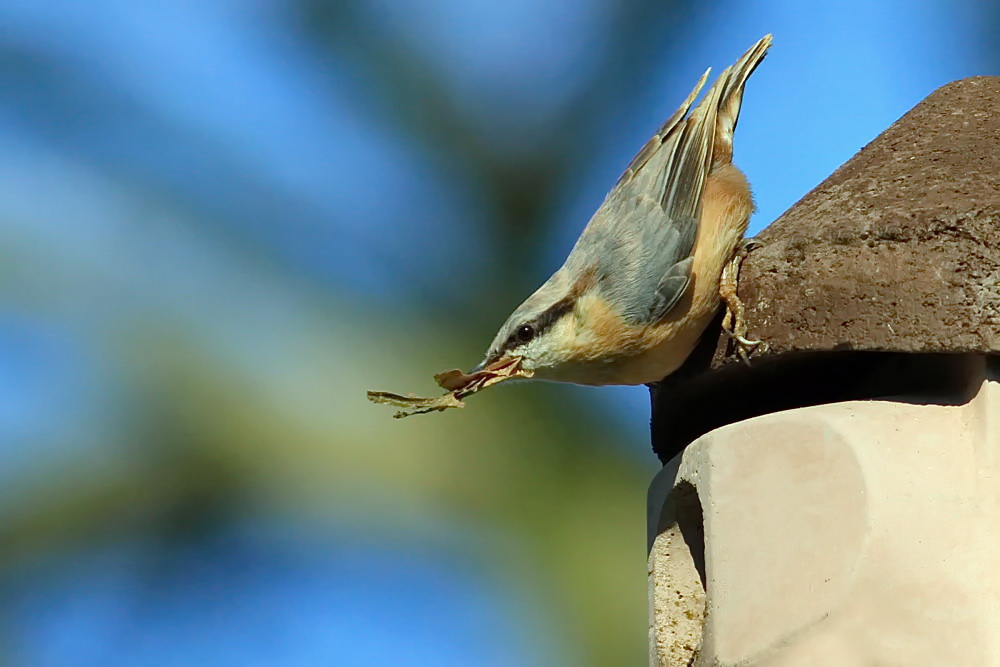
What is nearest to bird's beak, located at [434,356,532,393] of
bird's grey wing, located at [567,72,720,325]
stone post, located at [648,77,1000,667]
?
bird's grey wing, located at [567,72,720,325]

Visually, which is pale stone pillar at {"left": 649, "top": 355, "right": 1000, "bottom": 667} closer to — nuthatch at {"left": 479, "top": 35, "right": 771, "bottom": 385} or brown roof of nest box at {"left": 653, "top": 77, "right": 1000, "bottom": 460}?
brown roof of nest box at {"left": 653, "top": 77, "right": 1000, "bottom": 460}

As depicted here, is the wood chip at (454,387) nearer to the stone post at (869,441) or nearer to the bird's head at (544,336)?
the bird's head at (544,336)

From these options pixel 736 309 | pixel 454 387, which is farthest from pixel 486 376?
pixel 736 309

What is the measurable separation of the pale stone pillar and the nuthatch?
212 millimetres

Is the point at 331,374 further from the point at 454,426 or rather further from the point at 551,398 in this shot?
the point at 551,398

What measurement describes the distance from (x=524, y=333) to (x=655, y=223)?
27 cm

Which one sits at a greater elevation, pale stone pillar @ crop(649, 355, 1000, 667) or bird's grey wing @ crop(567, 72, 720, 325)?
bird's grey wing @ crop(567, 72, 720, 325)

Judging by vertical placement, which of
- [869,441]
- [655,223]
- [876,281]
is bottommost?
[869,441]

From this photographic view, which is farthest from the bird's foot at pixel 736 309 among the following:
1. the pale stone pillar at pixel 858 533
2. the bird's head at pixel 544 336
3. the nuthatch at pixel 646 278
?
the bird's head at pixel 544 336

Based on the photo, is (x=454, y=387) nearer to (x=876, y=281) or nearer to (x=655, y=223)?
(x=655, y=223)

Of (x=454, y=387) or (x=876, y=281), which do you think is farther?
(x=454, y=387)

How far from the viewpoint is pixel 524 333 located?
203 cm

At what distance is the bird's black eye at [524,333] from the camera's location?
2.01m

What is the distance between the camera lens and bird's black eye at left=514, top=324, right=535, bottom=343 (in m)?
2.01
